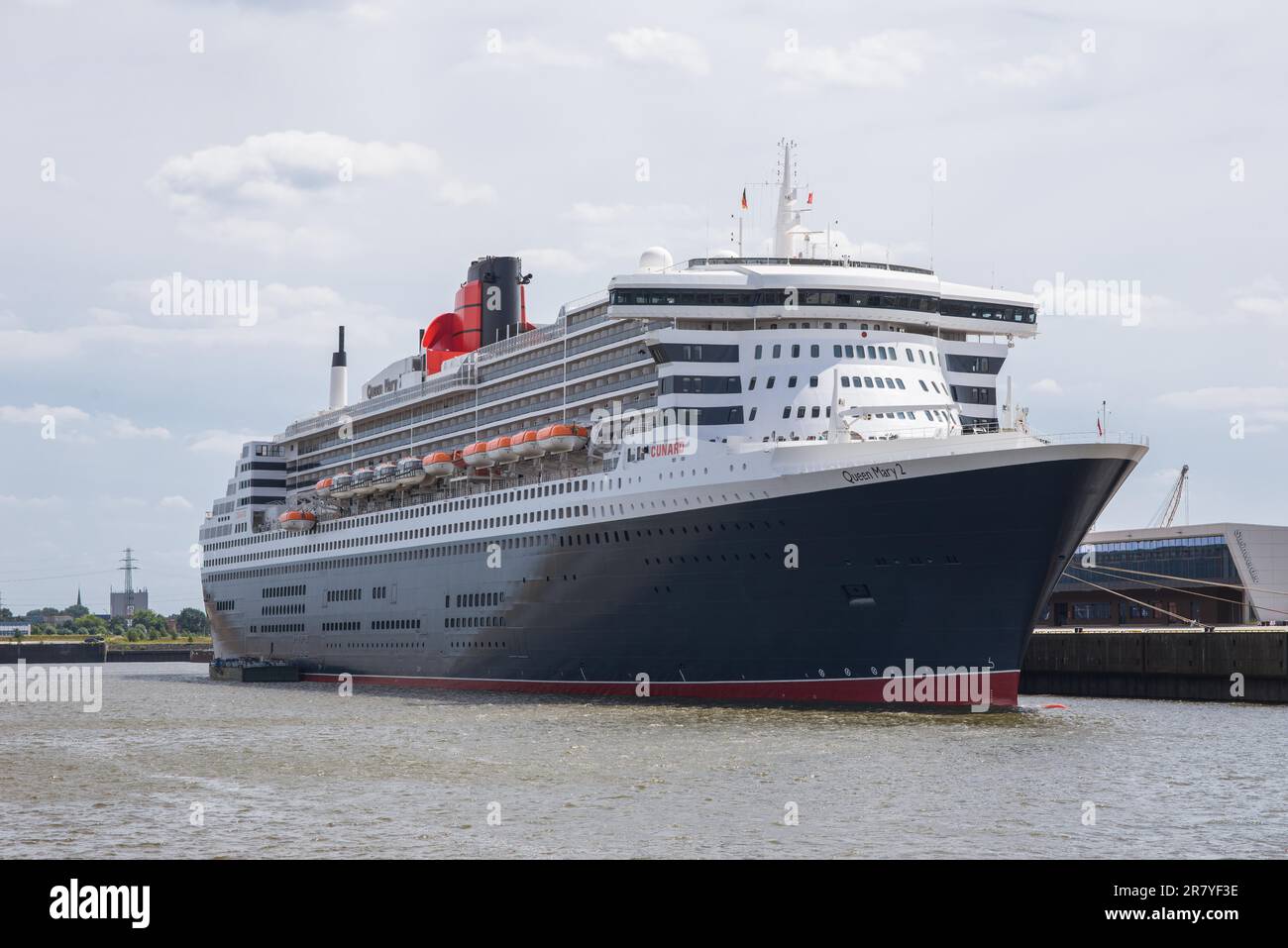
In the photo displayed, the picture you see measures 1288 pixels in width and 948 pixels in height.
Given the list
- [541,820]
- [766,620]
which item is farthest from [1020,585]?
[541,820]

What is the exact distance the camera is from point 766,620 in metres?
40.8

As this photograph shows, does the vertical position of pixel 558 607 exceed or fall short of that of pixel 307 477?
it falls short

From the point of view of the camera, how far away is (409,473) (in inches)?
2510

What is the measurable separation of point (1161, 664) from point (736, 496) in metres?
23.0

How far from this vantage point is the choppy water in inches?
813

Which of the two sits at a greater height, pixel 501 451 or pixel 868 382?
pixel 868 382

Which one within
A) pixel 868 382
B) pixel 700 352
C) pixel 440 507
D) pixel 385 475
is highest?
pixel 700 352

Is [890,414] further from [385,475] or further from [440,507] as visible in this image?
[385,475]

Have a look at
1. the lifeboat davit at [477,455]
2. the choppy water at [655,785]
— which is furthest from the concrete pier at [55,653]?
the choppy water at [655,785]

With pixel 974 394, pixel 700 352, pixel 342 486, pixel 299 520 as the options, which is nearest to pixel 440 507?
pixel 342 486

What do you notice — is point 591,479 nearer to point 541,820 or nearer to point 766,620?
point 766,620

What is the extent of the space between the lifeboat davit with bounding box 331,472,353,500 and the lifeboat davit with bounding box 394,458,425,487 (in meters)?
6.55
